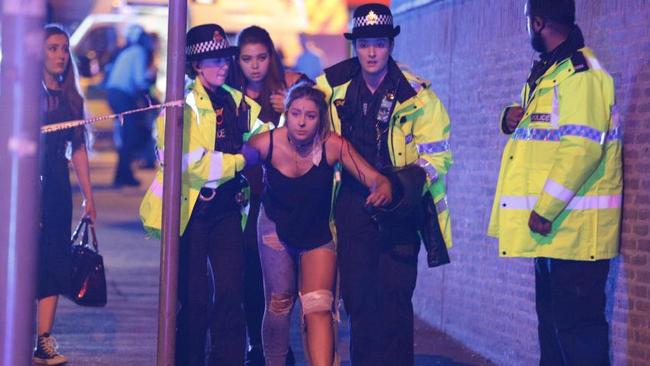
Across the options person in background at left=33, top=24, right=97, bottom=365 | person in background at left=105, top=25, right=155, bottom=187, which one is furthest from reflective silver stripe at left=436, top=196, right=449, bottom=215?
person in background at left=105, top=25, right=155, bottom=187

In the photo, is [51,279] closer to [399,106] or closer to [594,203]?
[399,106]

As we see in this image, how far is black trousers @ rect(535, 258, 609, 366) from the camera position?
6.44m

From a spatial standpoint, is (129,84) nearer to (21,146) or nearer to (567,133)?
(567,133)

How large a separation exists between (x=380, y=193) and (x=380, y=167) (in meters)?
0.47

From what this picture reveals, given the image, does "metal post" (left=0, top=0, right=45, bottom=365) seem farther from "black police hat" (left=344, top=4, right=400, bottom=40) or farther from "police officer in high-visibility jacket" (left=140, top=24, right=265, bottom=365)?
"black police hat" (left=344, top=4, right=400, bottom=40)

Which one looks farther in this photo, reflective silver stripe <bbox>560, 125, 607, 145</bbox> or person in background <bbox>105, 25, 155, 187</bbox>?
person in background <bbox>105, 25, 155, 187</bbox>

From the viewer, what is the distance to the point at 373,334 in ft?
23.5

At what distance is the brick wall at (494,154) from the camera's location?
6609 millimetres

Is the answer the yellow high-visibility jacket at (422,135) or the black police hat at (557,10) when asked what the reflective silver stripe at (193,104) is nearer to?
the yellow high-visibility jacket at (422,135)

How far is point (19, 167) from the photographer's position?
3.93 metres

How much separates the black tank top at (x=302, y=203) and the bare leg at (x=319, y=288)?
8 cm

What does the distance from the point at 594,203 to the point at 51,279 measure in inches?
133

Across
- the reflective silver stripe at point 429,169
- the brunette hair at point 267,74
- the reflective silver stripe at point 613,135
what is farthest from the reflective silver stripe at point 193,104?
the reflective silver stripe at point 613,135

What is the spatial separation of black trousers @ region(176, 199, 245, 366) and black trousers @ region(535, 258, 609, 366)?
5.54 feet
